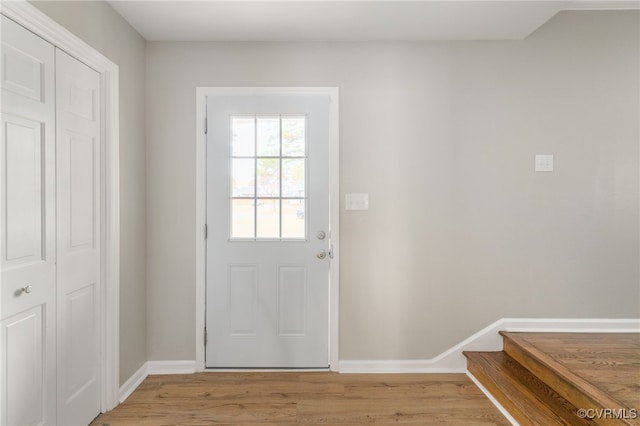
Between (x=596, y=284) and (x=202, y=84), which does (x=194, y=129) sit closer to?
(x=202, y=84)

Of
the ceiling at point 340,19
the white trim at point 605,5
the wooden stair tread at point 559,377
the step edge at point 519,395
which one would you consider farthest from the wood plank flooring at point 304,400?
the white trim at point 605,5

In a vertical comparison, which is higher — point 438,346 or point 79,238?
point 79,238

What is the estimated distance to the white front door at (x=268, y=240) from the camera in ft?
8.89

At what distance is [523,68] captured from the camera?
2.70 metres

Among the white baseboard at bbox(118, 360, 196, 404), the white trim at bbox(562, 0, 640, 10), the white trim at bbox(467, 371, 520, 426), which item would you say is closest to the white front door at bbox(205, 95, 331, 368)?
the white baseboard at bbox(118, 360, 196, 404)

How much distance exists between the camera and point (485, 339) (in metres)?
2.75

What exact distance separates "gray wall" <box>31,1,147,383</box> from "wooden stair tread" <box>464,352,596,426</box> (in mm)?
2410

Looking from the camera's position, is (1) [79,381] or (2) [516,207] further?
(2) [516,207]

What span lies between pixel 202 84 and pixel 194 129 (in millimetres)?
342

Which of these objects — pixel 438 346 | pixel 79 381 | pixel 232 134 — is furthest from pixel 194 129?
pixel 438 346

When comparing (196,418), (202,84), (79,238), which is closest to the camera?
(79,238)

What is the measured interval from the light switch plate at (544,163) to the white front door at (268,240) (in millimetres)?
1596

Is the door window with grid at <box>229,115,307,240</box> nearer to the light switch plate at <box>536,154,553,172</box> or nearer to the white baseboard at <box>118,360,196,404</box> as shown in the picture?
the white baseboard at <box>118,360,196,404</box>

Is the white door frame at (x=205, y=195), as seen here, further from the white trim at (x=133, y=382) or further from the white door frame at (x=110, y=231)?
the white door frame at (x=110, y=231)
